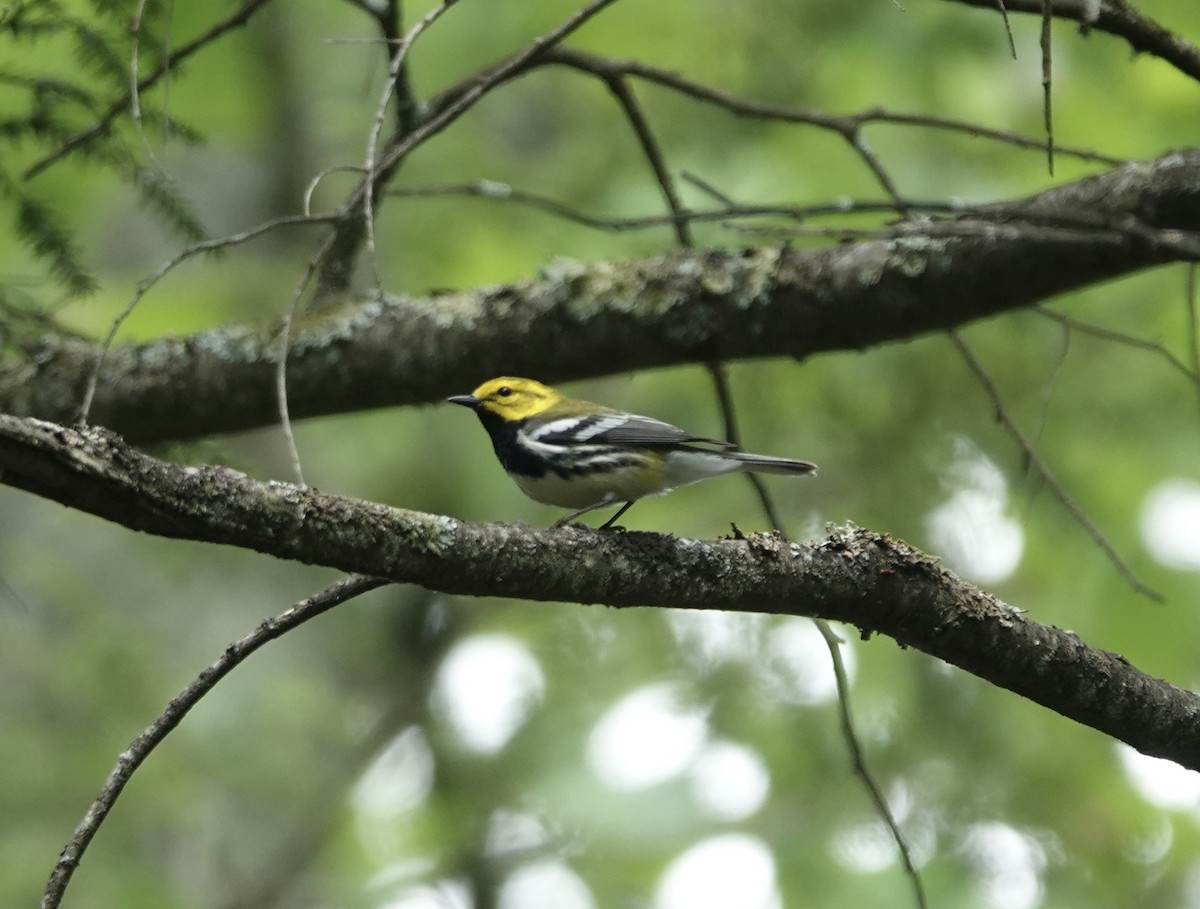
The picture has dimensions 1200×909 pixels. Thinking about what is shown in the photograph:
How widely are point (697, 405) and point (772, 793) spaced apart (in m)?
2.12

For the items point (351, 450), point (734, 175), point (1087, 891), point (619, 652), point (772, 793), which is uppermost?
point (734, 175)

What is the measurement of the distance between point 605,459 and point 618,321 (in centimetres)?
66

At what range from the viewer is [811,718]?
614cm

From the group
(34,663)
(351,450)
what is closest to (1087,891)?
(351,450)

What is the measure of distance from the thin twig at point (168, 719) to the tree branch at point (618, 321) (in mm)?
1947

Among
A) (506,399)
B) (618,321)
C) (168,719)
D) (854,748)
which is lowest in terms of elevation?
(854,748)

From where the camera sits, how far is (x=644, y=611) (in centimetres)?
652

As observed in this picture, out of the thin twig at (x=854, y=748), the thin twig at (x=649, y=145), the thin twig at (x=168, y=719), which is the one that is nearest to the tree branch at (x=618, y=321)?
the thin twig at (x=649, y=145)

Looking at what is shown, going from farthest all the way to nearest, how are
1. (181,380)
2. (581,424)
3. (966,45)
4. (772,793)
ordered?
(772,793), (966,45), (181,380), (581,424)

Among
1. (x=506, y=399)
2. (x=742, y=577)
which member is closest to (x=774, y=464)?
(x=506, y=399)

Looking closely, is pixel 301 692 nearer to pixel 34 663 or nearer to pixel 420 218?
pixel 34 663

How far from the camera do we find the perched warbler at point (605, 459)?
11.8 ft

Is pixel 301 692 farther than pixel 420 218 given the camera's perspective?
No

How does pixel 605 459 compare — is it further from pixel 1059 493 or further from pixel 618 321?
pixel 1059 493
